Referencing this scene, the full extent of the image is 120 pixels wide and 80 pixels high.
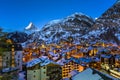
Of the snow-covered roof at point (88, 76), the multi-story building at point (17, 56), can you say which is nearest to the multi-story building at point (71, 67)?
the multi-story building at point (17, 56)

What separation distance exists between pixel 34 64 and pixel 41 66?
80.5 inches

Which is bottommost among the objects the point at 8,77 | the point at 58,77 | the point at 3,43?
the point at 58,77

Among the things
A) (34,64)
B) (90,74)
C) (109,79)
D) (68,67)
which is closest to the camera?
(109,79)

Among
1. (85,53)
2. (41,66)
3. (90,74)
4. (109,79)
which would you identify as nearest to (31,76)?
(41,66)

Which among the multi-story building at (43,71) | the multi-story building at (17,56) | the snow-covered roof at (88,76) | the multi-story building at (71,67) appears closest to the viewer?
the snow-covered roof at (88,76)

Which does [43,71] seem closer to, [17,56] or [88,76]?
[17,56]

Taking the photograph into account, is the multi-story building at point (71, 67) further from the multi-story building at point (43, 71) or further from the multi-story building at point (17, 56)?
the multi-story building at point (17, 56)

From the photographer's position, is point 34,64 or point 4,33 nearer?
point 4,33

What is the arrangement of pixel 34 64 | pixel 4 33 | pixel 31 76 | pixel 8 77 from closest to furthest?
1. pixel 4 33
2. pixel 8 77
3. pixel 31 76
4. pixel 34 64

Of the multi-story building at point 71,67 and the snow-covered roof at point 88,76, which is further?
the multi-story building at point 71,67

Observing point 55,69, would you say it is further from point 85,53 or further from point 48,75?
point 85,53

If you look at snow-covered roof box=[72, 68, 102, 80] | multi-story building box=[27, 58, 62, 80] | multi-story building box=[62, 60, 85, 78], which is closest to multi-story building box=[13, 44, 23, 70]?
multi-story building box=[27, 58, 62, 80]

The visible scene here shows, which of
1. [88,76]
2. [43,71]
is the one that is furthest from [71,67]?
[88,76]

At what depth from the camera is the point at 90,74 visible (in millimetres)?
43062
